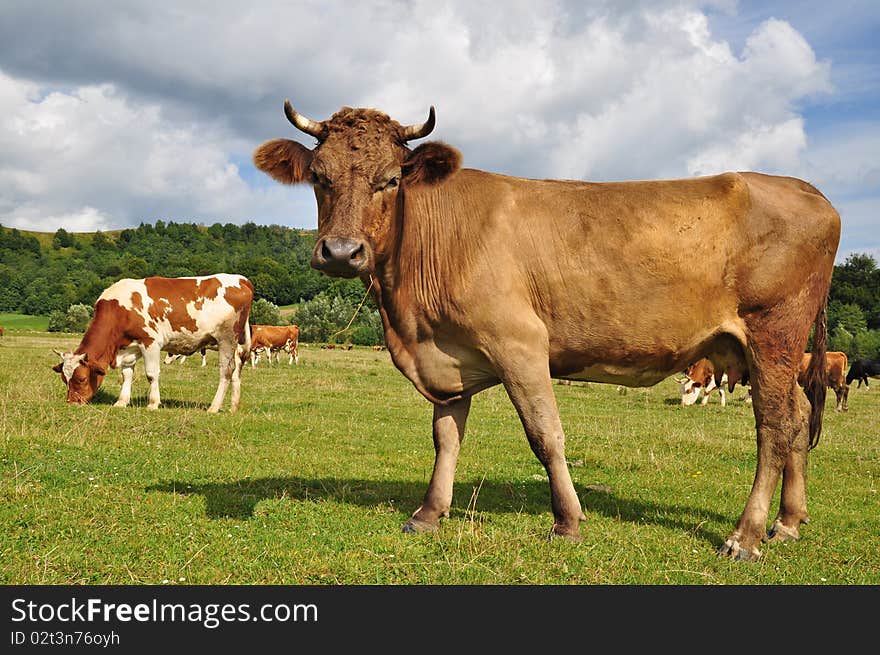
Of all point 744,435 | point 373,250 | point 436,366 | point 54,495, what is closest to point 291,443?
point 54,495

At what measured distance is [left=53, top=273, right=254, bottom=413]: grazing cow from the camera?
51.1 feet

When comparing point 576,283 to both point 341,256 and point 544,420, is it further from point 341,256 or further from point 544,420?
point 341,256

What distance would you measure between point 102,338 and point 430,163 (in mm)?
12089

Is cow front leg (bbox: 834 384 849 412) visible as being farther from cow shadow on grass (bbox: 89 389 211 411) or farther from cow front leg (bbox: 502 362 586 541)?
cow front leg (bbox: 502 362 586 541)

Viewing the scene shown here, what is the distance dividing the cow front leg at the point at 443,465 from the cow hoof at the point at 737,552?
2.63m

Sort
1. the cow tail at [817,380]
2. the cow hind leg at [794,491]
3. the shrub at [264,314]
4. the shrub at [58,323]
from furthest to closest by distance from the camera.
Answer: the shrub at [58,323], the shrub at [264,314], the cow tail at [817,380], the cow hind leg at [794,491]

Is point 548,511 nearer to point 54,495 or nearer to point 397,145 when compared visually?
point 397,145

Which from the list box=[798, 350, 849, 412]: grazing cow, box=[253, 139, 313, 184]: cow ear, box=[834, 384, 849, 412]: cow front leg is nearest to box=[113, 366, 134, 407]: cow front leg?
box=[253, 139, 313, 184]: cow ear

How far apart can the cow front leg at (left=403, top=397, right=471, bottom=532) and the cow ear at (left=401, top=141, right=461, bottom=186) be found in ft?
7.42

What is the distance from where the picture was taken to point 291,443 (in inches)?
452

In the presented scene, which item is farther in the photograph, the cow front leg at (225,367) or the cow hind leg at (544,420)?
the cow front leg at (225,367)

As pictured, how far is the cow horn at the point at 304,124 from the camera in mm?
6355

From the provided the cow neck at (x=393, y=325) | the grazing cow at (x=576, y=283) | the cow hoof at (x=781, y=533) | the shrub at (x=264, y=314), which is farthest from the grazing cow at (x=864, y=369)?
the shrub at (x=264, y=314)

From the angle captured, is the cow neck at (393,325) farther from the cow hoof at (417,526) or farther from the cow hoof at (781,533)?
the cow hoof at (781,533)
